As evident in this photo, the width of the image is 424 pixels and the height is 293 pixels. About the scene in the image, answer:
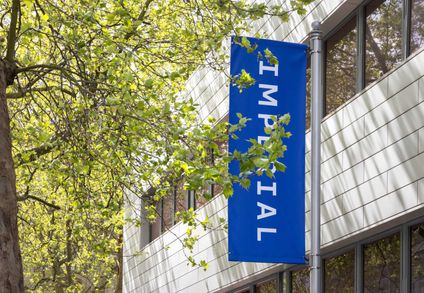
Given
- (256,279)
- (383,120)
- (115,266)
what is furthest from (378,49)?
(115,266)

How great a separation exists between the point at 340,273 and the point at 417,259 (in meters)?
2.33

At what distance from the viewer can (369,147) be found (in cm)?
1259

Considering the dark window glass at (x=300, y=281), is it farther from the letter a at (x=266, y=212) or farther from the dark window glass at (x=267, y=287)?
the letter a at (x=266, y=212)

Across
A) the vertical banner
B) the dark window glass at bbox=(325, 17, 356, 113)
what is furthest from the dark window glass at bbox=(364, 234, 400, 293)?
the dark window glass at bbox=(325, 17, 356, 113)

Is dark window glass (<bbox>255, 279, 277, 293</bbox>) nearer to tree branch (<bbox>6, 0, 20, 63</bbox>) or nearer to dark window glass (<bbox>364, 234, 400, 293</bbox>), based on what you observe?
dark window glass (<bbox>364, 234, 400, 293</bbox>)

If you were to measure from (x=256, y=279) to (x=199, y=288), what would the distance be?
3.19 meters

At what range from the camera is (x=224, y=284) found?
18594 mm

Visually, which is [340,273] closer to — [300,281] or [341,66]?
[300,281]

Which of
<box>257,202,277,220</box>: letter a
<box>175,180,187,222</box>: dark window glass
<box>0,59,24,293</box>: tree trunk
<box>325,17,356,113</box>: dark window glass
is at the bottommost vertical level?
<box>0,59,24,293</box>: tree trunk

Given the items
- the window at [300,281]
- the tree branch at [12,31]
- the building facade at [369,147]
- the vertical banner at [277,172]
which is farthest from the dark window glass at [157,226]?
the tree branch at [12,31]

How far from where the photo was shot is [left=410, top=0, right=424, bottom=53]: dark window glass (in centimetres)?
1180

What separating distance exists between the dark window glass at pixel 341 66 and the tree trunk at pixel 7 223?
536cm

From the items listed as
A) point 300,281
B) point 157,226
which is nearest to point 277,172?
point 300,281

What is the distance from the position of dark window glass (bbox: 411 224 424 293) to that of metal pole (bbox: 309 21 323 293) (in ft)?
5.10
